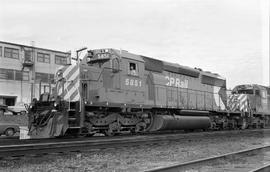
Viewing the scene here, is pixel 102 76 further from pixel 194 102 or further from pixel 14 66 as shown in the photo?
pixel 14 66

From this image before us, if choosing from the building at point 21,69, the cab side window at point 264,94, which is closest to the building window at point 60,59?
the building at point 21,69

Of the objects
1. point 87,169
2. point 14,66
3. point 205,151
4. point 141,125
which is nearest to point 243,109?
point 141,125

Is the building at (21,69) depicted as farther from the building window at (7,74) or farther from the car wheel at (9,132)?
the car wheel at (9,132)

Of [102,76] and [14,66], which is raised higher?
[14,66]

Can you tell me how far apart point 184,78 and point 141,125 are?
4.57 metres

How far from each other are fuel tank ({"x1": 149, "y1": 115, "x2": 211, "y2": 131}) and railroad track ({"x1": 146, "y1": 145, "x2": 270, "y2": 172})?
5.18 m

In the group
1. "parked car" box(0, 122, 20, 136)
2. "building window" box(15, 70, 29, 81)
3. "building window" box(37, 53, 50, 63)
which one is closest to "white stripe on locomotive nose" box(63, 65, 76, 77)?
"parked car" box(0, 122, 20, 136)

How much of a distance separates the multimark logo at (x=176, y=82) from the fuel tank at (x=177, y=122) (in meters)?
1.73

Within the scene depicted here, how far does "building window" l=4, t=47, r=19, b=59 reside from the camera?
40125 millimetres

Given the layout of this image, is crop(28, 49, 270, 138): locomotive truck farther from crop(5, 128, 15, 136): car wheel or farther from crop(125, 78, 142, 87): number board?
crop(5, 128, 15, 136): car wheel

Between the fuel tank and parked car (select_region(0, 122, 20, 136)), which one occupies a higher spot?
the fuel tank

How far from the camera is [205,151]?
9297 mm

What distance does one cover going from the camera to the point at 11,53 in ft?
134

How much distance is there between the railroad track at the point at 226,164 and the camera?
6.04m
